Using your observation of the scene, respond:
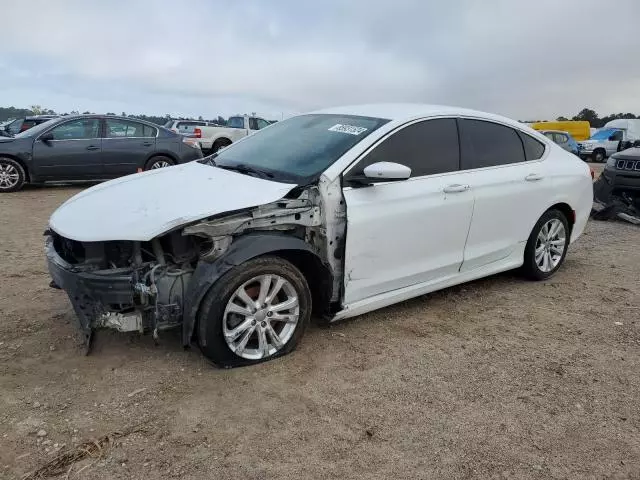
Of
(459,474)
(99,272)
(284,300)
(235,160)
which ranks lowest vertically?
(459,474)

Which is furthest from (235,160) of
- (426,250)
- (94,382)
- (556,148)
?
(556,148)

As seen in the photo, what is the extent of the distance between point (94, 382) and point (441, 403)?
→ 79.5 inches

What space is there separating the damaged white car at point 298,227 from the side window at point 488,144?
0.04 feet

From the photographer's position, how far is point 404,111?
4.17 meters

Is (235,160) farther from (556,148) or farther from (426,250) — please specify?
(556,148)

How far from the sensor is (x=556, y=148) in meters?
5.15

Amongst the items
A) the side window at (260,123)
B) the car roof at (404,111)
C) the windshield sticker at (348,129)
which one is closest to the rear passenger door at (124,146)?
the car roof at (404,111)

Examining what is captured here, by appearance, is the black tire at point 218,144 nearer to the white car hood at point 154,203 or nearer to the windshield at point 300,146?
the windshield at point 300,146

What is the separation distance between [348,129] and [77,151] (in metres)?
7.83

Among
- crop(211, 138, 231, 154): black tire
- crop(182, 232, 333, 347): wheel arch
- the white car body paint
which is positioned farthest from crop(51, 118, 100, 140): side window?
crop(182, 232, 333, 347): wheel arch

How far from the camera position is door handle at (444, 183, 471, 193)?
403 cm

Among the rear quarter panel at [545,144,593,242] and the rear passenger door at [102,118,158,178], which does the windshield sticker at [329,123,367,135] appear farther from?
the rear passenger door at [102,118,158,178]

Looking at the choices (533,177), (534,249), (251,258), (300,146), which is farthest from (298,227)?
(534,249)

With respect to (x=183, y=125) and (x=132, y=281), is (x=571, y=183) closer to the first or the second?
(x=132, y=281)
